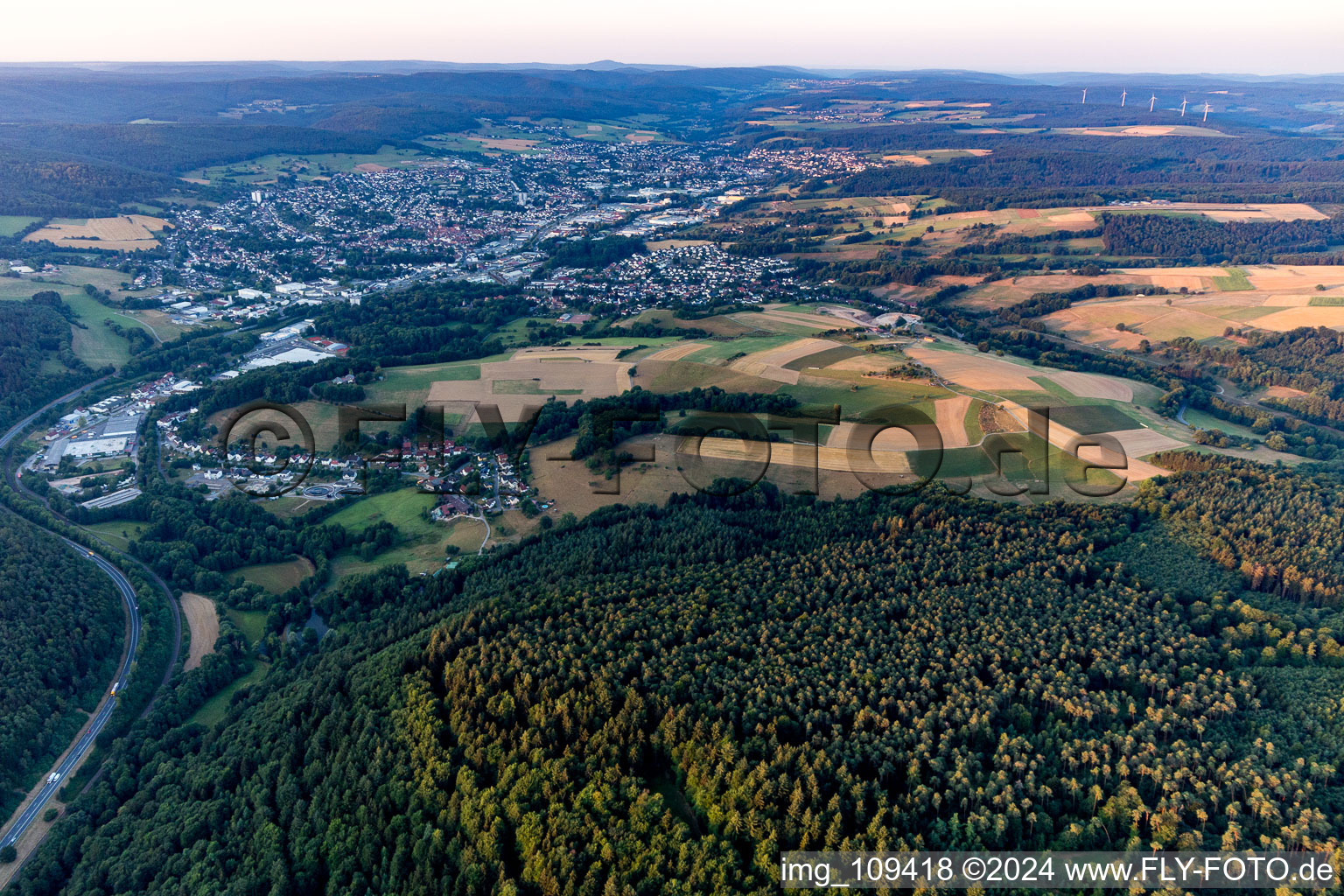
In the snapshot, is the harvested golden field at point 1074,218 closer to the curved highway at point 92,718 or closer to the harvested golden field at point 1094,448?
the harvested golden field at point 1094,448

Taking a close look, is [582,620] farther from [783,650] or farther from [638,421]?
[638,421]

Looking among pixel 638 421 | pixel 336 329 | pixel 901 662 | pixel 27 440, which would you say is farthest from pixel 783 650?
pixel 336 329

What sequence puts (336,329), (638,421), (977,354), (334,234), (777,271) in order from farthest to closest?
(334,234) < (777,271) < (336,329) < (977,354) < (638,421)

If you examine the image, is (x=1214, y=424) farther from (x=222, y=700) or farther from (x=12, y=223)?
(x=12, y=223)

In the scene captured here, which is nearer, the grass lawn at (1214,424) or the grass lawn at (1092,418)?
the grass lawn at (1092,418)

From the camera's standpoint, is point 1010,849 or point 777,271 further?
point 777,271

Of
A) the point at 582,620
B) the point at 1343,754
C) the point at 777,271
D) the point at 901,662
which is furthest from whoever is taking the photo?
the point at 777,271

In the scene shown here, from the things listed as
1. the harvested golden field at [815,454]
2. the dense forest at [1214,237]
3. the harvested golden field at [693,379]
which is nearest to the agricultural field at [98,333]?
the harvested golden field at [693,379]
